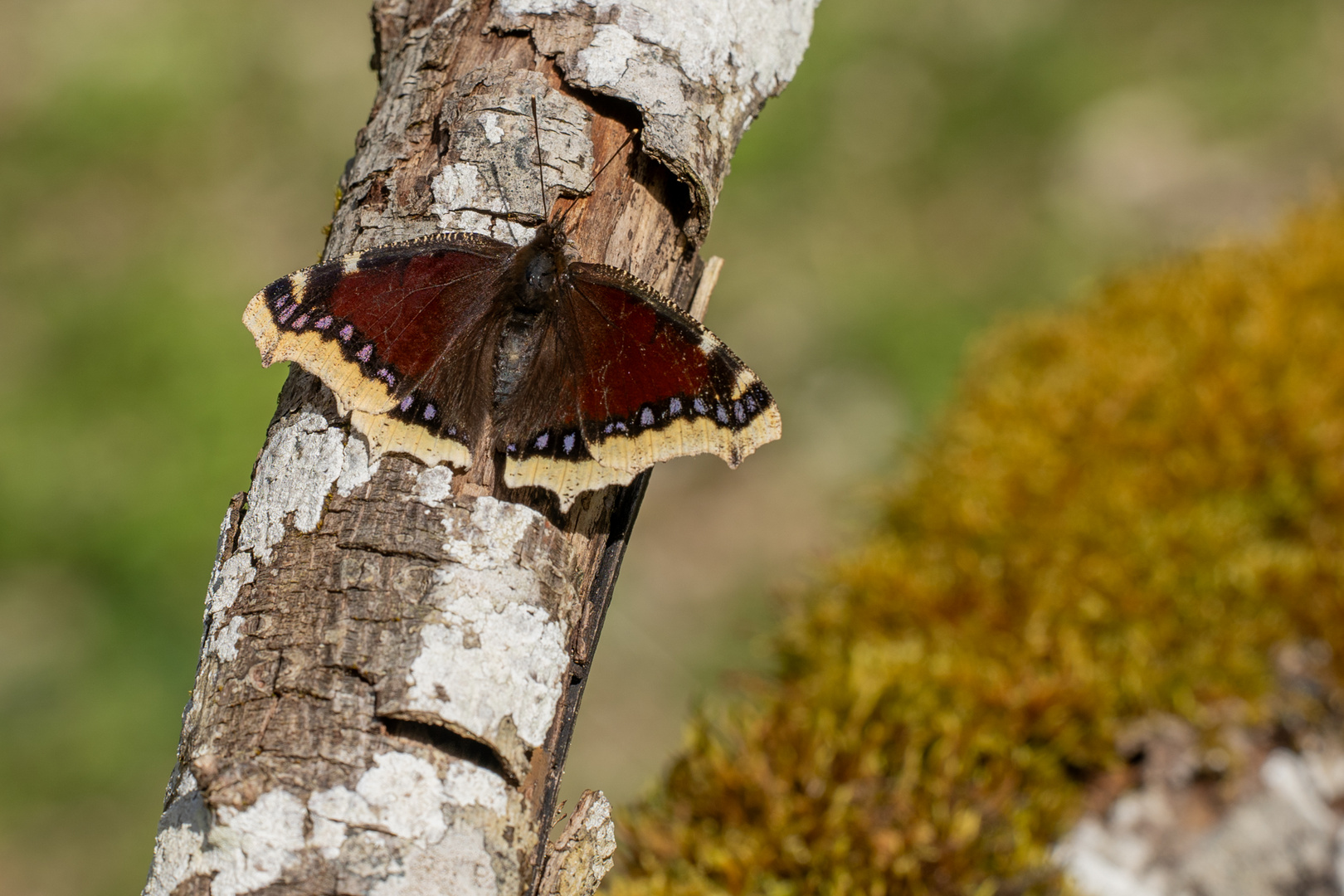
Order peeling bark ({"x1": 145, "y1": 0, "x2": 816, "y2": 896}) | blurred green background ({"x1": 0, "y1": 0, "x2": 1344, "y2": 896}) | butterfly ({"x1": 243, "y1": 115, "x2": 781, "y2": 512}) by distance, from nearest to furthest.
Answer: peeling bark ({"x1": 145, "y1": 0, "x2": 816, "y2": 896}) → butterfly ({"x1": 243, "y1": 115, "x2": 781, "y2": 512}) → blurred green background ({"x1": 0, "y1": 0, "x2": 1344, "y2": 896})

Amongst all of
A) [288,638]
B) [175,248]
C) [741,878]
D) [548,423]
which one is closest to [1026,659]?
[741,878]

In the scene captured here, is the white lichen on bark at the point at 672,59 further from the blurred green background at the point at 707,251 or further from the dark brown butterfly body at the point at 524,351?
the blurred green background at the point at 707,251

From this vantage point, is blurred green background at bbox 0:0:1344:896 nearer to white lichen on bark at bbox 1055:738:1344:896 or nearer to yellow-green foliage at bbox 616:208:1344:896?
yellow-green foliage at bbox 616:208:1344:896

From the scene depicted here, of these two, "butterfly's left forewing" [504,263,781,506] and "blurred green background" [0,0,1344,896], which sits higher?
"blurred green background" [0,0,1344,896]

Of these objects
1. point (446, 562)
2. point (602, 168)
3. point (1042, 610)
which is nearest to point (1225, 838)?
point (1042, 610)

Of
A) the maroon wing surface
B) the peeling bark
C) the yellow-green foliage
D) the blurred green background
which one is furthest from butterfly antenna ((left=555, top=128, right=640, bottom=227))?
the blurred green background

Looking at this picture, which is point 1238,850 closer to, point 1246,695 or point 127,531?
point 1246,695

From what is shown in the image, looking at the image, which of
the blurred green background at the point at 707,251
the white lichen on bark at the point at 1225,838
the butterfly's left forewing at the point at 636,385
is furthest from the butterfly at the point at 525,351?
the blurred green background at the point at 707,251
